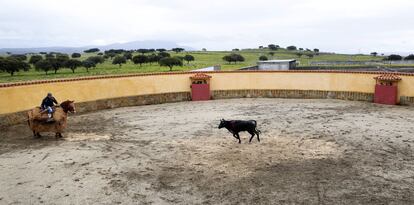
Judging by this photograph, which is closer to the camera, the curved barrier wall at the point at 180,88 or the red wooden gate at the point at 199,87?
the curved barrier wall at the point at 180,88

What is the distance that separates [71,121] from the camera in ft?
54.6

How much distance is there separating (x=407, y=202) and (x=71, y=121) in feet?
46.4

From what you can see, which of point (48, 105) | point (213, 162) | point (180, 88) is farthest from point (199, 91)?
point (213, 162)

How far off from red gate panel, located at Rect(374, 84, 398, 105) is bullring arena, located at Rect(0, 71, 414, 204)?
1.22ft

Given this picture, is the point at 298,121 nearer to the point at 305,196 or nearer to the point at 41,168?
the point at 305,196

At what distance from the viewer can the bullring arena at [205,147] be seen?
317 inches

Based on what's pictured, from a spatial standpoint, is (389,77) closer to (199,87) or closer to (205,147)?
(199,87)

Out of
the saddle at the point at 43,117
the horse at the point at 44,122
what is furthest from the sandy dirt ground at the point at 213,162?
the saddle at the point at 43,117

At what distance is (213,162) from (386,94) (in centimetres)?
1323

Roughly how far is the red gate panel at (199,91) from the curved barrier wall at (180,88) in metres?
0.44

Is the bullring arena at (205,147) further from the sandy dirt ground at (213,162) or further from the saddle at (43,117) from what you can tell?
the saddle at (43,117)

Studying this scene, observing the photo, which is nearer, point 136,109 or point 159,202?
point 159,202

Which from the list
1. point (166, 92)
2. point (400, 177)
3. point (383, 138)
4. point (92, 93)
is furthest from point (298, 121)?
point (92, 93)

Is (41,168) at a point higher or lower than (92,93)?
lower
